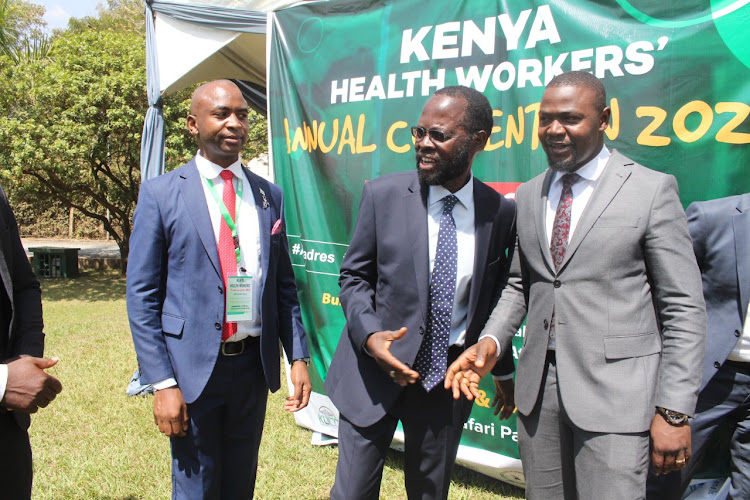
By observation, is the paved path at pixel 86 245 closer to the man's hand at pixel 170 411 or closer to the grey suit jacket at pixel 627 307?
the man's hand at pixel 170 411

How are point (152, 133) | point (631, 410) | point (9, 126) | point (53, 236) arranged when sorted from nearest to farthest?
1. point (631, 410)
2. point (152, 133)
3. point (9, 126)
4. point (53, 236)

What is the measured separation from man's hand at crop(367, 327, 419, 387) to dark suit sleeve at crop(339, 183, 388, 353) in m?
0.12

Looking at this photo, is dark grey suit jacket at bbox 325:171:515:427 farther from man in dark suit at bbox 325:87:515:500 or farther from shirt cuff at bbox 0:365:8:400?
shirt cuff at bbox 0:365:8:400

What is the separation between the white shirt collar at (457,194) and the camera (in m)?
2.25

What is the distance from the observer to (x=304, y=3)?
4438 mm

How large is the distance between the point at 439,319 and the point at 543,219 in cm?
56

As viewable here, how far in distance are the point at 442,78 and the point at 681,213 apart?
2058 mm

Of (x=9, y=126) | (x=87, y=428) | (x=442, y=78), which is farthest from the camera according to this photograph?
(x=9, y=126)

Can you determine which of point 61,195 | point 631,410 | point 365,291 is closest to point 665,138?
point 631,410

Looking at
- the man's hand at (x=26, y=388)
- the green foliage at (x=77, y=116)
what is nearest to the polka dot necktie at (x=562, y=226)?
the man's hand at (x=26, y=388)

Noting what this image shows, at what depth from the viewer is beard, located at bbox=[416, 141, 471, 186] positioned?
216 cm

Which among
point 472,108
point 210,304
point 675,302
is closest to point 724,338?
point 675,302

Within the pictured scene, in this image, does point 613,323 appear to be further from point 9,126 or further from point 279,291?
point 9,126

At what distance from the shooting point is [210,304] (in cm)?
223
